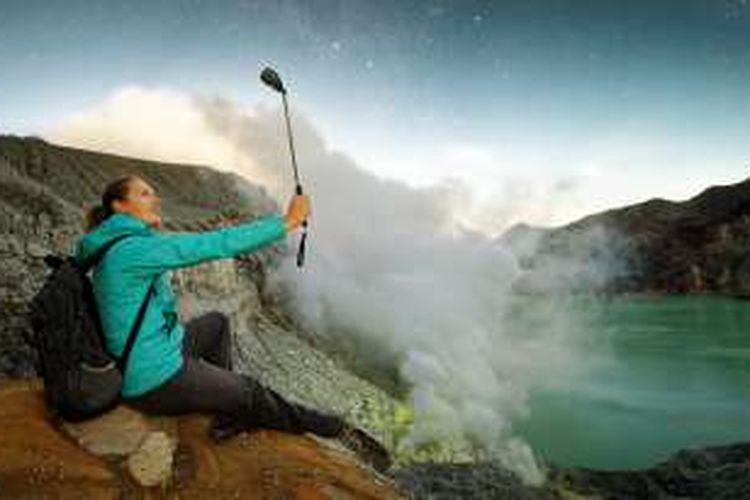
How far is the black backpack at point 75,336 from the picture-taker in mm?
5062

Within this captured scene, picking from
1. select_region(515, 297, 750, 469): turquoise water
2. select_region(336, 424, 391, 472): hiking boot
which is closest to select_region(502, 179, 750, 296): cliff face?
select_region(515, 297, 750, 469): turquoise water

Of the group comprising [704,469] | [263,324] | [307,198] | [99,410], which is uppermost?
[307,198]

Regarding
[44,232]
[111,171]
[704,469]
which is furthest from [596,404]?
[44,232]

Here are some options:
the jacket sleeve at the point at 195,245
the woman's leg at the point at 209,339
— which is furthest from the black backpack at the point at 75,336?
the woman's leg at the point at 209,339

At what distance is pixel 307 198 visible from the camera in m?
5.17

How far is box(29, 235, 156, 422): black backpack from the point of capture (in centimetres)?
506

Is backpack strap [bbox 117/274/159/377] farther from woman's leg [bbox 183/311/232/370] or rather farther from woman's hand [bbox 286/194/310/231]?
woman's hand [bbox 286/194/310/231]

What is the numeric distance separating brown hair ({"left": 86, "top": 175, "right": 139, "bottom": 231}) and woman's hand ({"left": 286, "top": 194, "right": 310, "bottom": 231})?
3.71 feet

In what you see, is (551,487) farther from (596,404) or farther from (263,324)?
(596,404)

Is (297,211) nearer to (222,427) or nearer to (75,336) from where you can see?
(75,336)

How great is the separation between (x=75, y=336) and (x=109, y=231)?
750 mm

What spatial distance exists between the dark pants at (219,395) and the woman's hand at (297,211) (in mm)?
1394

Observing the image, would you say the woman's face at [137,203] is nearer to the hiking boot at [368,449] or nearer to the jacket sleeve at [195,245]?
the jacket sleeve at [195,245]

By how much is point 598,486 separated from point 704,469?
569 cm
